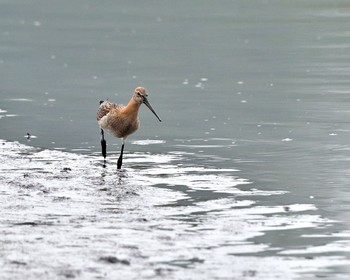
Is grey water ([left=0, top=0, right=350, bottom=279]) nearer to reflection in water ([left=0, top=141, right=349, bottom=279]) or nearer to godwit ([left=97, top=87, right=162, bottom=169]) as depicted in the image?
reflection in water ([left=0, top=141, right=349, bottom=279])

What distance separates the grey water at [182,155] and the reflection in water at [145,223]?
23mm

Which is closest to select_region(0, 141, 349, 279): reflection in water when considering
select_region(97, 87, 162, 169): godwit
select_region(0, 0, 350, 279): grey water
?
select_region(0, 0, 350, 279): grey water

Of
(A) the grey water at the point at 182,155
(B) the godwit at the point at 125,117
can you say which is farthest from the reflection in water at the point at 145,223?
(B) the godwit at the point at 125,117

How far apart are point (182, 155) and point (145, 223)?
4.74 meters

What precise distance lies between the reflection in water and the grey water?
0.02 meters

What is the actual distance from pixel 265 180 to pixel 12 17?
26.9 meters

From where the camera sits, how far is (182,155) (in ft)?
51.9

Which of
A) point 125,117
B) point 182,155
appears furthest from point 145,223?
point 182,155

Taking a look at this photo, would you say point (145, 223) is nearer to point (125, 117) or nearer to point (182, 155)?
point (125, 117)

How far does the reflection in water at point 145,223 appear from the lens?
941 cm

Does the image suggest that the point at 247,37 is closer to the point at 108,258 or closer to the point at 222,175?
the point at 222,175

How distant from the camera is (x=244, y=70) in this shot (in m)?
25.3

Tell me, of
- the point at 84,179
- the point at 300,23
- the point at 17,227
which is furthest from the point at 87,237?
the point at 300,23

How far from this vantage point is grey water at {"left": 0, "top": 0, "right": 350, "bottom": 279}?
986 centimetres
